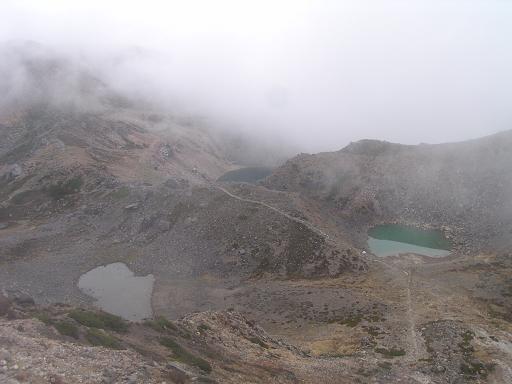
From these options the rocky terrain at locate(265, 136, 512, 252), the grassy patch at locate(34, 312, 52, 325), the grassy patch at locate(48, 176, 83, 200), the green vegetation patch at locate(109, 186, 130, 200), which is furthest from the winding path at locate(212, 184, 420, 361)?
the grassy patch at locate(48, 176, 83, 200)

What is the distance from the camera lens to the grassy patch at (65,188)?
152 meters

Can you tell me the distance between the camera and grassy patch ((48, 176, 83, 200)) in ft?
498

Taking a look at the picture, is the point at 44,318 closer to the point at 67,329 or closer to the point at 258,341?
the point at 67,329

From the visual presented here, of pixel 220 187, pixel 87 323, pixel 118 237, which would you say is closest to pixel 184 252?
pixel 118 237

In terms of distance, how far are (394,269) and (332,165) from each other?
66.9 metres

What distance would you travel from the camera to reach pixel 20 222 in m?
139

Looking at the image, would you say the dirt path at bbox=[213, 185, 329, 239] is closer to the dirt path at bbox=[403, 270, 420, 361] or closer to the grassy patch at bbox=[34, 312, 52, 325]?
the dirt path at bbox=[403, 270, 420, 361]

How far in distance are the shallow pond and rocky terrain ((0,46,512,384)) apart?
2.16m

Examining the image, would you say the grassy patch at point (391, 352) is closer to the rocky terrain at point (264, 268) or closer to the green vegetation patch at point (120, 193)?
the rocky terrain at point (264, 268)

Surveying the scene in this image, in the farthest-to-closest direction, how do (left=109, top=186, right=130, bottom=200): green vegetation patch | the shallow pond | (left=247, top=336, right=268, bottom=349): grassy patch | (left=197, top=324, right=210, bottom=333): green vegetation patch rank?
(left=109, top=186, right=130, bottom=200): green vegetation patch
the shallow pond
(left=247, top=336, right=268, bottom=349): grassy patch
(left=197, top=324, right=210, bottom=333): green vegetation patch

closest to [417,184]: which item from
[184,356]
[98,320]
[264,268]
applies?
[264,268]

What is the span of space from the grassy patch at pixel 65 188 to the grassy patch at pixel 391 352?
385ft

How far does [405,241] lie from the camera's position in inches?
5032

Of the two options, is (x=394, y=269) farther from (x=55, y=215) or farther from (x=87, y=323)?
(x=55, y=215)
